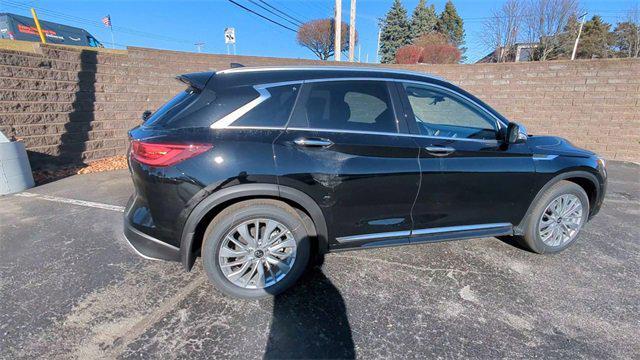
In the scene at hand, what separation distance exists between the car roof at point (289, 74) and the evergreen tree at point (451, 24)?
5127 cm

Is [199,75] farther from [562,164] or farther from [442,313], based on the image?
[562,164]

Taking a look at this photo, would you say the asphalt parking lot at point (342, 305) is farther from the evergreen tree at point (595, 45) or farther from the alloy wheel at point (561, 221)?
the evergreen tree at point (595, 45)

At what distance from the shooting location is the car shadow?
214cm

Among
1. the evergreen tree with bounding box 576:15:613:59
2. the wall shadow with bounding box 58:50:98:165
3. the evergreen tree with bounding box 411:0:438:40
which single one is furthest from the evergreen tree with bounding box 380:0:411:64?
the wall shadow with bounding box 58:50:98:165

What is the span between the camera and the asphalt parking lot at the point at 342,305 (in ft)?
7.16

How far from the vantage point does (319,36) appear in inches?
1641

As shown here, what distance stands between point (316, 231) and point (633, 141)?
9662 mm

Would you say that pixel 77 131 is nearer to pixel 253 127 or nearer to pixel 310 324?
pixel 253 127

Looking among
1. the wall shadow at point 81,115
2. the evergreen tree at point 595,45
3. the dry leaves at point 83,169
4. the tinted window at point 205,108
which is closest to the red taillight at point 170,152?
the tinted window at point 205,108

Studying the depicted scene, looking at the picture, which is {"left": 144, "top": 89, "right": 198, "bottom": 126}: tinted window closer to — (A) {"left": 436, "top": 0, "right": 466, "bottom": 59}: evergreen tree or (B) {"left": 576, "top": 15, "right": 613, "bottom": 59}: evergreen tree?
(B) {"left": 576, "top": 15, "right": 613, "bottom": 59}: evergreen tree

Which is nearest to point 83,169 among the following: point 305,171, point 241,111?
point 241,111

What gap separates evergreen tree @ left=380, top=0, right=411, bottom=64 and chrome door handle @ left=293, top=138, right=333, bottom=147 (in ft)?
153

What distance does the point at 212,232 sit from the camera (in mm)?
2475

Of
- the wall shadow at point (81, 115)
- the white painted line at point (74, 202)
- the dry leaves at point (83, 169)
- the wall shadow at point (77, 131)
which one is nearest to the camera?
the white painted line at point (74, 202)
